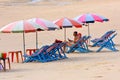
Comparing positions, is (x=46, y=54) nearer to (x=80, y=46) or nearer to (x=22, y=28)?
(x=22, y=28)

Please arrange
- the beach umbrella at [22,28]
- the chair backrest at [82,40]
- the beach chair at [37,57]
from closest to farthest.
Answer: the beach umbrella at [22,28] < the beach chair at [37,57] < the chair backrest at [82,40]

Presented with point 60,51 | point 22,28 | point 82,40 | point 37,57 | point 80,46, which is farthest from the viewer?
point 80,46

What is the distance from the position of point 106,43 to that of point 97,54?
3.74 ft

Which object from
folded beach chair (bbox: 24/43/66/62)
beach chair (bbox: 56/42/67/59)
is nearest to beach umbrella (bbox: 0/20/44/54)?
folded beach chair (bbox: 24/43/66/62)

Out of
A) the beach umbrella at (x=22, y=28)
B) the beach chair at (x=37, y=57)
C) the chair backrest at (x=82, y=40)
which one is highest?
the beach umbrella at (x=22, y=28)

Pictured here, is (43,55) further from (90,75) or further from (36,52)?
(90,75)

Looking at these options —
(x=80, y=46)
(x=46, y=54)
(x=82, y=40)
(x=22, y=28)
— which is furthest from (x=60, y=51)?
(x=22, y=28)

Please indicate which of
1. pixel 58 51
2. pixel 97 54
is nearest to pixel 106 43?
pixel 97 54

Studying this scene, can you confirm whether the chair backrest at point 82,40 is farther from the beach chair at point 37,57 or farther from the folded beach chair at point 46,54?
the beach chair at point 37,57

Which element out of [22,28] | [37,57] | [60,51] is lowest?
[37,57]

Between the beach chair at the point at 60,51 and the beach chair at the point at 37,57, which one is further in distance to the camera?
the beach chair at the point at 60,51

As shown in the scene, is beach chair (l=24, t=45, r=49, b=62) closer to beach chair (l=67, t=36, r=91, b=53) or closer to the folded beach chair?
the folded beach chair

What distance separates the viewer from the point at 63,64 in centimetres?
1531

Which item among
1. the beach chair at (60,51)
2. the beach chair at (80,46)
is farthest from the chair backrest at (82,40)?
the beach chair at (60,51)
